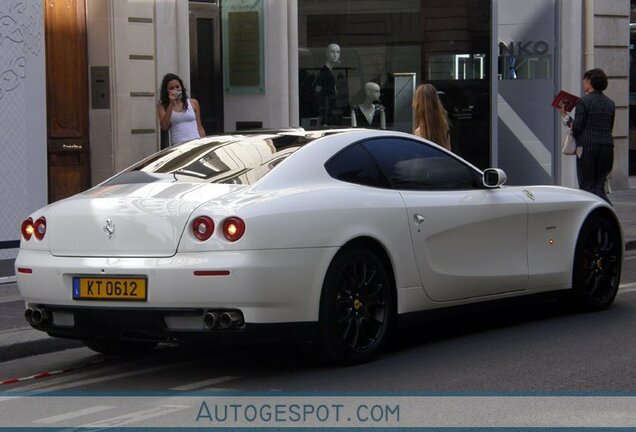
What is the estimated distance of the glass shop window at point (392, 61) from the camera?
1816 centimetres

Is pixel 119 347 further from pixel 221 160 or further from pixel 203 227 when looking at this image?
pixel 203 227

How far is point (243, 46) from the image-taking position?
1755cm

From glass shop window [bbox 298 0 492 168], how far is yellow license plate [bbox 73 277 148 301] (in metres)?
10.7

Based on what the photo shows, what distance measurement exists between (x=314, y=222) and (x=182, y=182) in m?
0.84

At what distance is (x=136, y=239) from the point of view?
7.40m

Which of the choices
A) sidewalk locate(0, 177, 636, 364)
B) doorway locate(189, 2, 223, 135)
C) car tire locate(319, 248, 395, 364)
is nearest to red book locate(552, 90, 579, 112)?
doorway locate(189, 2, 223, 135)

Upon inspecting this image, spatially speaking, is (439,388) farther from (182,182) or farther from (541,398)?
(182,182)

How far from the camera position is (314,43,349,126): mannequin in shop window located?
18.2 m

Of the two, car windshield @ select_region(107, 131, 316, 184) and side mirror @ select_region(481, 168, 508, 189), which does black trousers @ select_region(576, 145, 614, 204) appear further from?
car windshield @ select_region(107, 131, 316, 184)

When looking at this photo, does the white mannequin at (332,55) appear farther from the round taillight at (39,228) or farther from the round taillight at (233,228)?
the round taillight at (233,228)

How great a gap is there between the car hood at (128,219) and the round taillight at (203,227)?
2.6 inches

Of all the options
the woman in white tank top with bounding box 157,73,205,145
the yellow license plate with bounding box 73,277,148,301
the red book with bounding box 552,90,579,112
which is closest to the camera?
the yellow license plate with bounding box 73,277,148,301

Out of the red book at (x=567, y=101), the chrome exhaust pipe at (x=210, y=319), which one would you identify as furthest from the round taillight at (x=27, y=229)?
the red book at (x=567, y=101)

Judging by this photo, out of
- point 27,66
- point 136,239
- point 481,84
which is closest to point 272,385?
point 136,239
